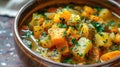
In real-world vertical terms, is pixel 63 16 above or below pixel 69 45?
above

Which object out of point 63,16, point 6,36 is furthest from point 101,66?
point 6,36

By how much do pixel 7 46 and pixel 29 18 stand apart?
239 millimetres

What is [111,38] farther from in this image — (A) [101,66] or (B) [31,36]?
(B) [31,36]

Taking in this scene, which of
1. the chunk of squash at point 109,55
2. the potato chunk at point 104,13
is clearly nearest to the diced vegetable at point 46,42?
the chunk of squash at point 109,55

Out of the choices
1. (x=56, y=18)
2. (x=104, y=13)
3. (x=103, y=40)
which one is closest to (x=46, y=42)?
(x=56, y=18)

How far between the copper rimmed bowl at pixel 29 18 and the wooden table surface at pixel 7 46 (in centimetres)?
23

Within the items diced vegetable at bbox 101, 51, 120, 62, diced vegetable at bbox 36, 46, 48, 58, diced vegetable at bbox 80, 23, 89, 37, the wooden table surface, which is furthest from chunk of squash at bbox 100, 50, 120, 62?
the wooden table surface

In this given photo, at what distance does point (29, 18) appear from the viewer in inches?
58.1

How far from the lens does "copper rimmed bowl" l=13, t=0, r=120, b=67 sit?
1.18 m

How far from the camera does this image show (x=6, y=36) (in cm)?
167

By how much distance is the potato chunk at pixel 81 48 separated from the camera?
4.07 ft

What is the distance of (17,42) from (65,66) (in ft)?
0.84

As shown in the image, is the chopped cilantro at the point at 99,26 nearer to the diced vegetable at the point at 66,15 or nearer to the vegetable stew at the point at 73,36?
the vegetable stew at the point at 73,36

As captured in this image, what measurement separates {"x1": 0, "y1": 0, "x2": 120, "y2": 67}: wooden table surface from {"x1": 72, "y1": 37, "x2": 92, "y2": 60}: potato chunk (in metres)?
0.38
